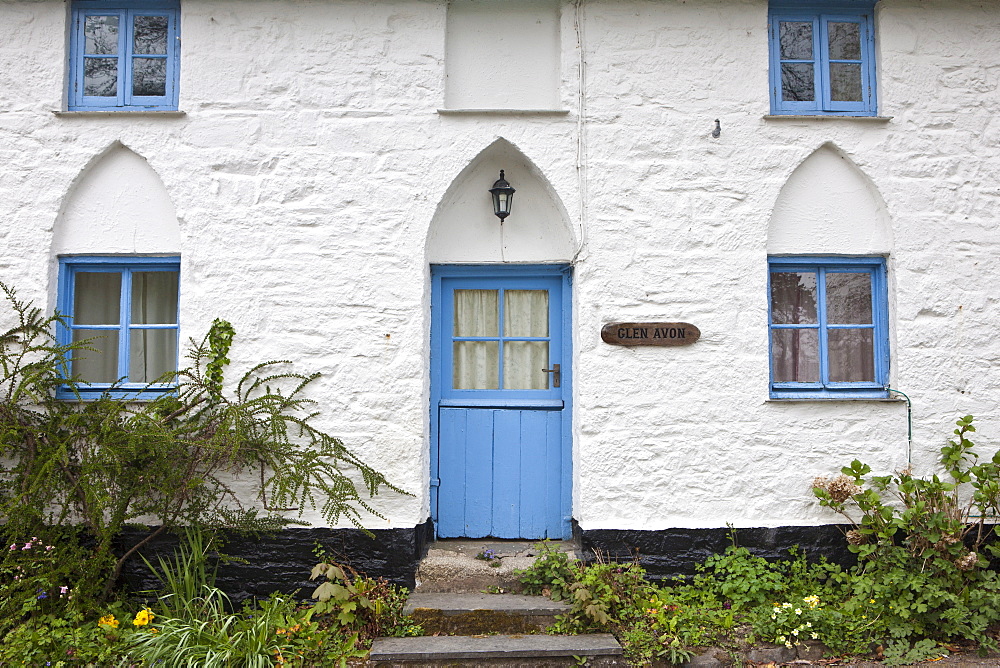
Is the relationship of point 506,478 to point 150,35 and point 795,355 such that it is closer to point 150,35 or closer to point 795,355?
point 795,355

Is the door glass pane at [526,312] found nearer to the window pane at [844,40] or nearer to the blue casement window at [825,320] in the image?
the blue casement window at [825,320]

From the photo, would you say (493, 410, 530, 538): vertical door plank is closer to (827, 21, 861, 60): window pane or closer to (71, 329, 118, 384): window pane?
(71, 329, 118, 384): window pane

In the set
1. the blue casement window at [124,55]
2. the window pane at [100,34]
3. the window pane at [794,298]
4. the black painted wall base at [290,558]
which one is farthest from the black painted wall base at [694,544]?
the window pane at [100,34]

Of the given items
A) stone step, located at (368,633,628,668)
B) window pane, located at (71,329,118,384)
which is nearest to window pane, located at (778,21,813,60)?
stone step, located at (368,633,628,668)

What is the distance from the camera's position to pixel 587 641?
4039 mm

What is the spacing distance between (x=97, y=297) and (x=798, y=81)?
18.0 feet

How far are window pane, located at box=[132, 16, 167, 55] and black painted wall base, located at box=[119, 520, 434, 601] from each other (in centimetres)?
350

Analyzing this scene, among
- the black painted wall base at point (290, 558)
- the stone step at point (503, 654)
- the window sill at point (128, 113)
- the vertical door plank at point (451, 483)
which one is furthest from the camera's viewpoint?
the vertical door plank at point (451, 483)

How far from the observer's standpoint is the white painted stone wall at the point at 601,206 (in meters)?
4.75

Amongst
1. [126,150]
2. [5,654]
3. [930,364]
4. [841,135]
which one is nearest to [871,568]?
[930,364]

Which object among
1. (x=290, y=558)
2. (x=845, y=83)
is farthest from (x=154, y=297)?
(x=845, y=83)

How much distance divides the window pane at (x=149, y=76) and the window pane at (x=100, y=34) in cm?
22

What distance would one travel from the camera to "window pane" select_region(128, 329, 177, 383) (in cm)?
502

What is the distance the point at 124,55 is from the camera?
5.02 metres
